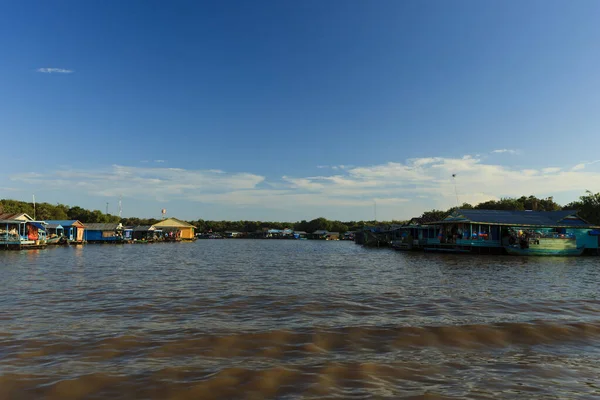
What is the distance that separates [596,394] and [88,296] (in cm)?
1403

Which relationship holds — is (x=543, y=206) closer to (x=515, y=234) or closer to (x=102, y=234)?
(x=515, y=234)

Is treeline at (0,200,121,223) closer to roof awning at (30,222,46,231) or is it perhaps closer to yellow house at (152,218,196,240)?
yellow house at (152,218,196,240)

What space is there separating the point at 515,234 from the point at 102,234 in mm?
67273

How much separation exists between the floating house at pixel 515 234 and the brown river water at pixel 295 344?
25600 millimetres

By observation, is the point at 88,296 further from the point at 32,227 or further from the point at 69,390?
the point at 32,227

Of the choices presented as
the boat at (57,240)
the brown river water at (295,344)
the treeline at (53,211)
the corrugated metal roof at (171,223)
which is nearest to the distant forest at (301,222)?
the treeline at (53,211)

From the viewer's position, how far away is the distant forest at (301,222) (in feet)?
206

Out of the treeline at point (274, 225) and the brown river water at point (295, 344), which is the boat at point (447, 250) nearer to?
the brown river water at point (295, 344)

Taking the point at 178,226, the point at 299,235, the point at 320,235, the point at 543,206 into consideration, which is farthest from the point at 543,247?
the point at 299,235

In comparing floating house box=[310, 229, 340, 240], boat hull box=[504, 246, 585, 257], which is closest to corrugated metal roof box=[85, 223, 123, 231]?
boat hull box=[504, 246, 585, 257]

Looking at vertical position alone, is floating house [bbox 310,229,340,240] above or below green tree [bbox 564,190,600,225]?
below

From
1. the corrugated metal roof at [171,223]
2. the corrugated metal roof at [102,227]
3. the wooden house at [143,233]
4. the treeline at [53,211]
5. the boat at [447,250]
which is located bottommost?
the boat at [447,250]

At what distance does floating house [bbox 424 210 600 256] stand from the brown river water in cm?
2560

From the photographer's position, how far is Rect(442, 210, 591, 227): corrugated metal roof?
130 feet
